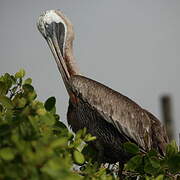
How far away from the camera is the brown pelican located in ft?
29.1

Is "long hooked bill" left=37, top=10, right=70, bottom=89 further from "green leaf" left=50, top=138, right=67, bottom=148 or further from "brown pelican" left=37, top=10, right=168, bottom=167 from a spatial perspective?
"green leaf" left=50, top=138, right=67, bottom=148

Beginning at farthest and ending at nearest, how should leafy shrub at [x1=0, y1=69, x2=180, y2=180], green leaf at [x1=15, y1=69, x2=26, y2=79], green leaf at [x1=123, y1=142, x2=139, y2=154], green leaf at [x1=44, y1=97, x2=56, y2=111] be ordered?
green leaf at [x1=15, y1=69, x2=26, y2=79], green leaf at [x1=123, y1=142, x2=139, y2=154], green leaf at [x1=44, y1=97, x2=56, y2=111], leafy shrub at [x1=0, y1=69, x2=180, y2=180]

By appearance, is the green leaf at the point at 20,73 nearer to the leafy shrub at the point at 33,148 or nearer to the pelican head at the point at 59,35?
the leafy shrub at the point at 33,148

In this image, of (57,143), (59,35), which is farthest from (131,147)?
(59,35)

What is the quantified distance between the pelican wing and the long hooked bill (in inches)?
33.2

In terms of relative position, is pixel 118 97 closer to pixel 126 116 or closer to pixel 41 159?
pixel 126 116

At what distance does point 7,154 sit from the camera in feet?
→ 13.5

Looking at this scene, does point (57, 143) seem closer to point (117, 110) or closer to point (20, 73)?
point (20, 73)

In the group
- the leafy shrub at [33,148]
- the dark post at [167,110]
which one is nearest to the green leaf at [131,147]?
the leafy shrub at [33,148]

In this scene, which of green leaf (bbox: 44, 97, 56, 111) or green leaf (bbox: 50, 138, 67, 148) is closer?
green leaf (bbox: 50, 138, 67, 148)

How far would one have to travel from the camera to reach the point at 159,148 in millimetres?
8672

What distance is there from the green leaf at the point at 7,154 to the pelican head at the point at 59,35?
5439mm

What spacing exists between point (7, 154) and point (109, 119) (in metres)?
4.88

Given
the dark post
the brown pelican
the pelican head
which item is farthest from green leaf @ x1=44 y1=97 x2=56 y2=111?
the dark post
